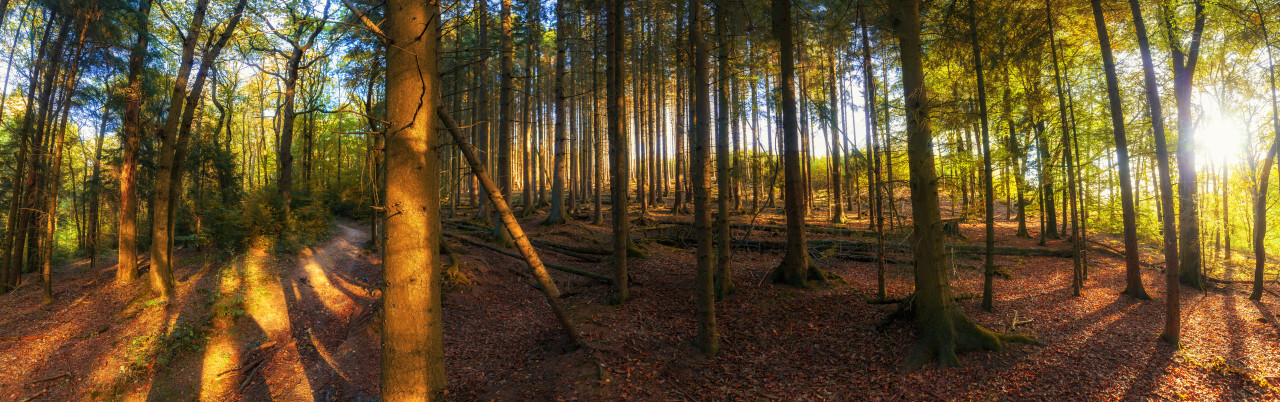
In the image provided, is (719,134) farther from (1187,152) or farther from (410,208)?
(1187,152)

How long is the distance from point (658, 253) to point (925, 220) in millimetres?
8114

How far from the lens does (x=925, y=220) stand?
6219 mm

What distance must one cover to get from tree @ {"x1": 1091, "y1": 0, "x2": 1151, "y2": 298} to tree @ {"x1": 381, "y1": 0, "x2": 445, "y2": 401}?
33.0 feet

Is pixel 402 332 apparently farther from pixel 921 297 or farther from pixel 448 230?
pixel 448 230

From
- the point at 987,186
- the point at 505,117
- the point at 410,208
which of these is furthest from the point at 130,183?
the point at 987,186

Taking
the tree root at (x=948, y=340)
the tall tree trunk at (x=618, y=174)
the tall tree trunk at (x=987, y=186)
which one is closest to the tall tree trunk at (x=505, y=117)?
the tall tree trunk at (x=618, y=174)

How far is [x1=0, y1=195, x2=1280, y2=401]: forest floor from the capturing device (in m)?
5.80

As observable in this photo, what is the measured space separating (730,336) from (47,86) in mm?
17163

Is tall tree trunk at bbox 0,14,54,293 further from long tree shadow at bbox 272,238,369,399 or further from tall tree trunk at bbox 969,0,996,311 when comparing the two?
tall tree trunk at bbox 969,0,996,311

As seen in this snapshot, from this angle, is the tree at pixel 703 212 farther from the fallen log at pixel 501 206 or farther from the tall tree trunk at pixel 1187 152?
the tall tree trunk at pixel 1187 152

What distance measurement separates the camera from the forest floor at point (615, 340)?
5805 mm

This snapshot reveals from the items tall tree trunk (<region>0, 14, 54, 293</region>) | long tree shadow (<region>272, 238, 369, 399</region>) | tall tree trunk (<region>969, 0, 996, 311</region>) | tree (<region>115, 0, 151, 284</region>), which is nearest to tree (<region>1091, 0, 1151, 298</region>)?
tall tree trunk (<region>969, 0, 996, 311</region>)

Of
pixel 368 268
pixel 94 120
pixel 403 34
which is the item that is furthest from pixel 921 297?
pixel 94 120

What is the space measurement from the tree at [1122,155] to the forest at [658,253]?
0.05 m
